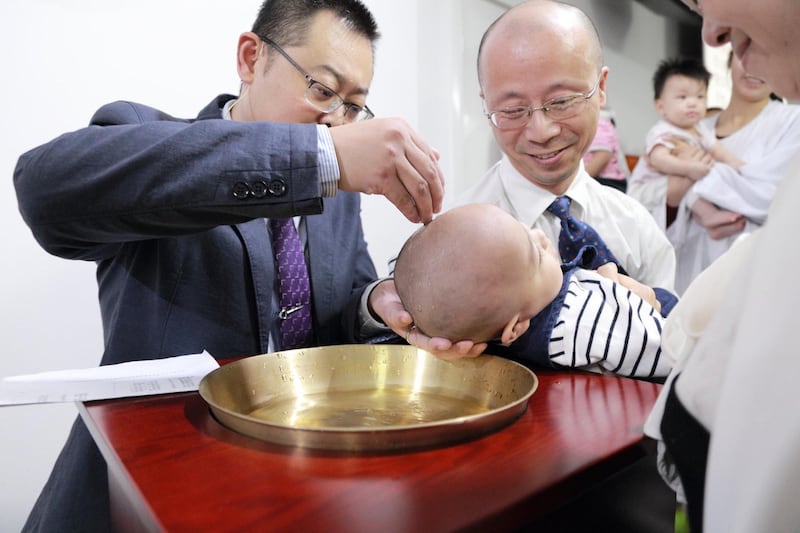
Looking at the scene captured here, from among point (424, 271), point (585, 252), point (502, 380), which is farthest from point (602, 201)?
point (502, 380)

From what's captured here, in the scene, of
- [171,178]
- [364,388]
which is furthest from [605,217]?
[171,178]

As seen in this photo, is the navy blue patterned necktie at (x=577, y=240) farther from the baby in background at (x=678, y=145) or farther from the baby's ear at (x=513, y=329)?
the baby in background at (x=678, y=145)

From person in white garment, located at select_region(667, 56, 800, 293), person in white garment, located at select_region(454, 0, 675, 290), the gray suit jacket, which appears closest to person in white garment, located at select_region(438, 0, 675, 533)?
person in white garment, located at select_region(454, 0, 675, 290)

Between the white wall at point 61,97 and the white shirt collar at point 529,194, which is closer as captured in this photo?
the white shirt collar at point 529,194

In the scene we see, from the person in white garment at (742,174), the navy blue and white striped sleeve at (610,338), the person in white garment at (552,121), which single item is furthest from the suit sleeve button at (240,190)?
the person in white garment at (742,174)

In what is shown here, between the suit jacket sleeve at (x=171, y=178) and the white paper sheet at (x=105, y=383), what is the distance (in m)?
0.23

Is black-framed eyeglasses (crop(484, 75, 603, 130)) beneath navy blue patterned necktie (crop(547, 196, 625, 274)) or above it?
above

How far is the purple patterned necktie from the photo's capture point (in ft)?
4.62

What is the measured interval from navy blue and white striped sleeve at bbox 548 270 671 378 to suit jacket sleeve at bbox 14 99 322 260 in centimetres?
47

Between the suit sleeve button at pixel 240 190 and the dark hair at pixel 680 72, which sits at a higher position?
the dark hair at pixel 680 72

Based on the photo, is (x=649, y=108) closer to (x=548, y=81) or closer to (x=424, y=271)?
(x=548, y=81)

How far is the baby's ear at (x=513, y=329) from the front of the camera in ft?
3.43

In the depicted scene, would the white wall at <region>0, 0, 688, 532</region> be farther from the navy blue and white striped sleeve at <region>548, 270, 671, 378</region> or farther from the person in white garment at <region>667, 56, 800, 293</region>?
the person in white garment at <region>667, 56, 800, 293</region>

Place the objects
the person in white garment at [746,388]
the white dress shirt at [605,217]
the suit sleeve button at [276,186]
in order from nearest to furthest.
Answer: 1. the person in white garment at [746,388]
2. the suit sleeve button at [276,186]
3. the white dress shirt at [605,217]
